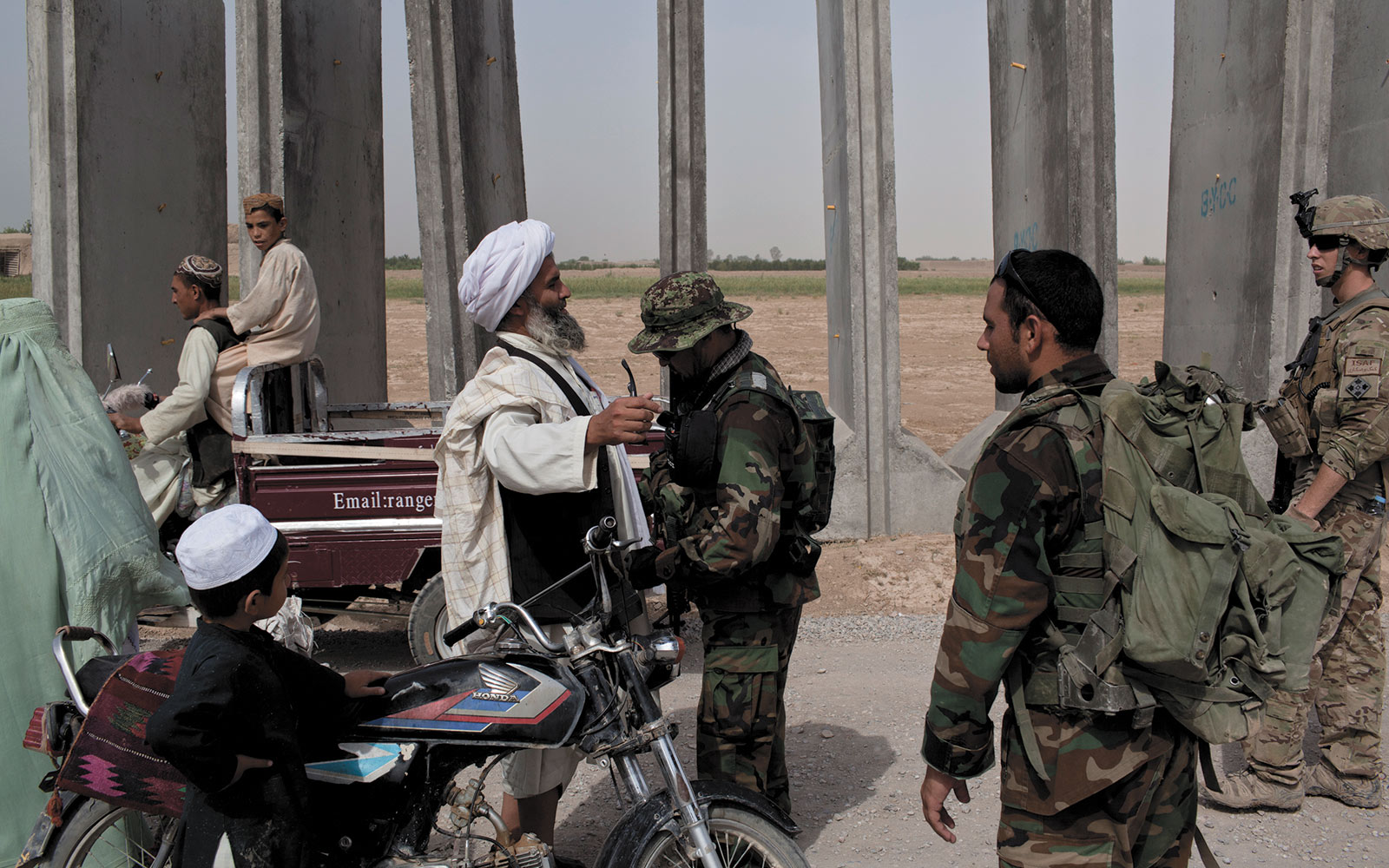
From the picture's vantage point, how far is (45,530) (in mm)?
3008

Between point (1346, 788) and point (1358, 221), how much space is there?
223cm

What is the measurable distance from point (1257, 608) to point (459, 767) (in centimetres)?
194

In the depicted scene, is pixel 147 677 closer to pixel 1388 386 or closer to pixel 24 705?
pixel 24 705

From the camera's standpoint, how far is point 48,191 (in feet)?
25.0

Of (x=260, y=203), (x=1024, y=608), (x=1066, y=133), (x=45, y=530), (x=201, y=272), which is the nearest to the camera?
(x=1024, y=608)

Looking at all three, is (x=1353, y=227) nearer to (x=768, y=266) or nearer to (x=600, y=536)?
(x=600, y=536)

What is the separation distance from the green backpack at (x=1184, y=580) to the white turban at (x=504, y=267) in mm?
1658

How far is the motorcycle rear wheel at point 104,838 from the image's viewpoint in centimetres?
281

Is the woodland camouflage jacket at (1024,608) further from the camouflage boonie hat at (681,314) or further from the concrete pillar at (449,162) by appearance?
the concrete pillar at (449,162)

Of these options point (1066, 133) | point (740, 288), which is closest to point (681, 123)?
point (1066, 133)

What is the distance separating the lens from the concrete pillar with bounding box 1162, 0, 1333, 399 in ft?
23.5

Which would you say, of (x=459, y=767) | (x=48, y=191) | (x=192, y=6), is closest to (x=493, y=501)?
(x=459, y=767)

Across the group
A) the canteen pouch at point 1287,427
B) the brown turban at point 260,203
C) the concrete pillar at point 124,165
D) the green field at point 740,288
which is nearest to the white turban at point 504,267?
the canteen pouch at point 1287,427

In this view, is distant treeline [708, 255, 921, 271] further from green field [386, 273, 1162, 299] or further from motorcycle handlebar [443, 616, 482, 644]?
motorcycle handlebar [443, 616, 482, 644]
